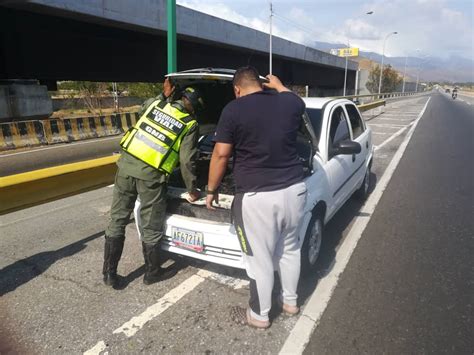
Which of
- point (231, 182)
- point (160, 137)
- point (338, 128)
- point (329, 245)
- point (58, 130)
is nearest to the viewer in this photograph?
point (160, 137)

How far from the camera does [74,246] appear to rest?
4242mm

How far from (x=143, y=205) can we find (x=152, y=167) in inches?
14.7

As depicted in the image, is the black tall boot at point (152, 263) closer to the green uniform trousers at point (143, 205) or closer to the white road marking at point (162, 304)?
the green uniform trousers at point (143, 205)

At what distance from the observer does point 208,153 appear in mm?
4445

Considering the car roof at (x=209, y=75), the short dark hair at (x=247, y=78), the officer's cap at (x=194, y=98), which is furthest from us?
the car roof at (x=209, y=75)

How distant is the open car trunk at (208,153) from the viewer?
10.9 feet

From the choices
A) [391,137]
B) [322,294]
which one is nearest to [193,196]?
[322,294]

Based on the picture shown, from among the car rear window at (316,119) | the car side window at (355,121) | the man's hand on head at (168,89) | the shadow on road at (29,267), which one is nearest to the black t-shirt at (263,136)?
the man's hand on head at (168,89)

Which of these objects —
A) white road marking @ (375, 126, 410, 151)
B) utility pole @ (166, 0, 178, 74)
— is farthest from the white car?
white road marking @ (375, 126, 410, 151)

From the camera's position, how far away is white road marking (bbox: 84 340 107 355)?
257cm

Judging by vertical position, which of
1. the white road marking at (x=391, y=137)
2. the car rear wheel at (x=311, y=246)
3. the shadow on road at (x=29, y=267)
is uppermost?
the car rear wheel at (x=311, y=246)

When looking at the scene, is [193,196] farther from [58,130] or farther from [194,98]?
[58,130]

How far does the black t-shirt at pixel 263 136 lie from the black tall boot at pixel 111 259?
144 cm

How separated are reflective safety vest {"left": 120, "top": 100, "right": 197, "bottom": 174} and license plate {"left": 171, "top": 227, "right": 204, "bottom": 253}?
0.56 m
